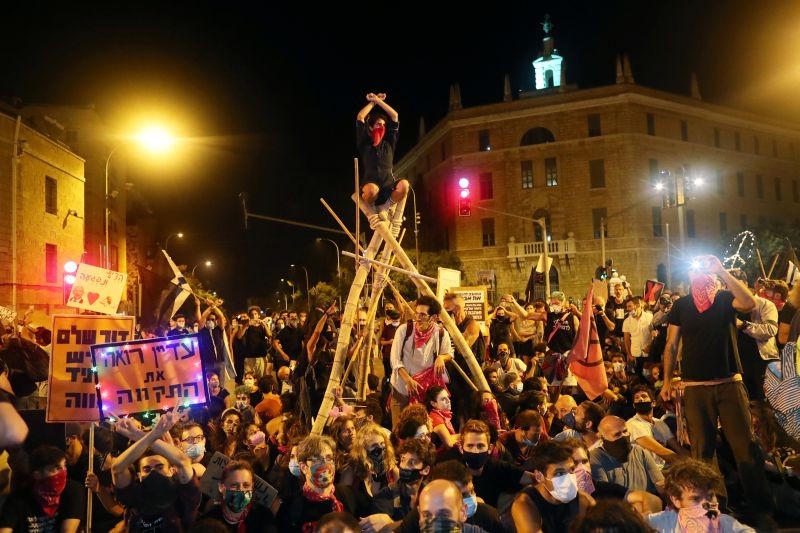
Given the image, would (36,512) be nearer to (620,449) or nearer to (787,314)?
(620,449)

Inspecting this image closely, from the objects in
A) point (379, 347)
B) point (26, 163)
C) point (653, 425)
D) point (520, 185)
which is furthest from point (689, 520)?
point (520, 185)

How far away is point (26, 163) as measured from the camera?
94.9 ft

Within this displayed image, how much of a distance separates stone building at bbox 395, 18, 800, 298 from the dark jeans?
47410 mm

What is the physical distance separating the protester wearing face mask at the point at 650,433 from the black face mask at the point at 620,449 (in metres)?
0.48

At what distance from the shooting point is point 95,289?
32.7 feet

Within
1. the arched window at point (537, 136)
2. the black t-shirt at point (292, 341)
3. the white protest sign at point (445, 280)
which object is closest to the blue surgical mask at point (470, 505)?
the white protest sign at point (445, 280)

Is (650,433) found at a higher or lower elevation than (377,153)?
lower

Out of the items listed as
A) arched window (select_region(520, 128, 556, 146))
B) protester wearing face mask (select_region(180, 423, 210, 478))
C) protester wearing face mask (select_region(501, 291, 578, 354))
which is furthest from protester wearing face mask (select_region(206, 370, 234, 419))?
arched window (select_region(520, 128, 556, 146))

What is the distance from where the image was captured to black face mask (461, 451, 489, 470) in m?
6.14

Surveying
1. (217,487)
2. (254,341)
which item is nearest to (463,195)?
(254,341)

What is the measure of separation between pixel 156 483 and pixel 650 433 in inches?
178

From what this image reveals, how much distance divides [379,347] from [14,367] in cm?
556

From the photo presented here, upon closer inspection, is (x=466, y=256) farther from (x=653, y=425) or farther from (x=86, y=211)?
(x=653, y=425)

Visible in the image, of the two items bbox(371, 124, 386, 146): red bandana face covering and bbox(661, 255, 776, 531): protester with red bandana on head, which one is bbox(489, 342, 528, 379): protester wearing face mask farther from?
bbox(661, 255, 776, 531): protester with red bandana on head
